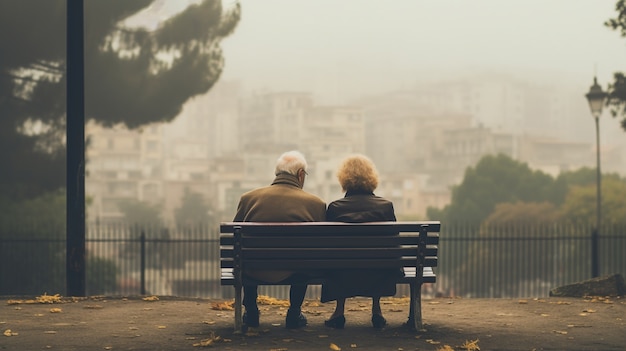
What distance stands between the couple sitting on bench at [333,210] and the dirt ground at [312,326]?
1.06ft

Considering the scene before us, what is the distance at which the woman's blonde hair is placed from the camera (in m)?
7.03

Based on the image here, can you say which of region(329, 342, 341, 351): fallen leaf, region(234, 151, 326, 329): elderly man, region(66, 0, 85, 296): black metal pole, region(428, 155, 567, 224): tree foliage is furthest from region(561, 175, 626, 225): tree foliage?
region(329, 342, 341, 351): fallen leaf

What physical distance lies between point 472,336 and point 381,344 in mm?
798

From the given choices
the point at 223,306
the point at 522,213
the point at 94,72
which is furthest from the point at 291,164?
the point at 522,213

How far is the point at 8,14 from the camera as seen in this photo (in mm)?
35562

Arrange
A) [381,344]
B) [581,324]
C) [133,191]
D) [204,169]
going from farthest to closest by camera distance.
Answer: [204,169] < [133,191] < [581,324] < [381,344]

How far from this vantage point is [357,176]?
7.05 m

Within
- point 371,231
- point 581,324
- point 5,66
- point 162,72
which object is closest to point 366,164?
point 371,231

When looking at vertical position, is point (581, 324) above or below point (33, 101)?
below

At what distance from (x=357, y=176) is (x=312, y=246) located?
702 mm

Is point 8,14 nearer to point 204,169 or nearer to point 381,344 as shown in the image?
point 381,344

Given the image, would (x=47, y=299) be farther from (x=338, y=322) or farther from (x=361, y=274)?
(x=361, y=274)

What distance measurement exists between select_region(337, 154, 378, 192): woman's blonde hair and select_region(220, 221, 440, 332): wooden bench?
1.50 feet

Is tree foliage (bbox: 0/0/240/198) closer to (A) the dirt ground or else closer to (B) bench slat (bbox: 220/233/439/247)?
(A) the dirt ground
